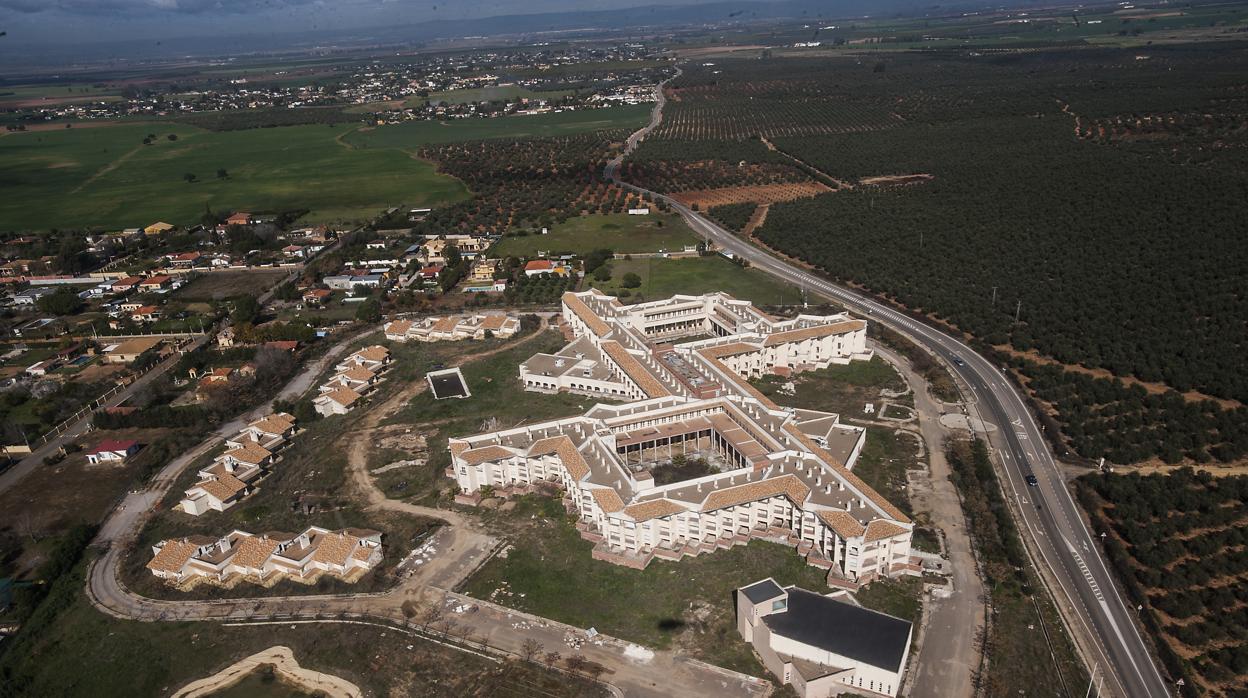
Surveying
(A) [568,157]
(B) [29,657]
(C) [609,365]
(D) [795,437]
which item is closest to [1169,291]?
(D) [795,437]

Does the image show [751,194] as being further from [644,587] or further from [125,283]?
[644,587]

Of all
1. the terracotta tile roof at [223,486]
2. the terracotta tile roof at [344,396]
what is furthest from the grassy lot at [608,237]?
the terracotta tile roof at [223,486]

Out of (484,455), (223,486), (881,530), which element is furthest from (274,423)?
(881,530)

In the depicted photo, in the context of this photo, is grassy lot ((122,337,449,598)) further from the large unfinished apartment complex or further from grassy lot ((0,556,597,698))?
the large unfinished apartment complex

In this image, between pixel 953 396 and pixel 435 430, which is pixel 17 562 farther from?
pixel 953 396

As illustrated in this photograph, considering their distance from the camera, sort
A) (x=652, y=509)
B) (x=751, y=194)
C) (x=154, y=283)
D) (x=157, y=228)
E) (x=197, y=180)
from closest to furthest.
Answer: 1. (x=652, y=509)
2. (x=154, y=283)
3. (x=157, y=228)
4. (x=751, y=194)
5. (x=197, y=180)

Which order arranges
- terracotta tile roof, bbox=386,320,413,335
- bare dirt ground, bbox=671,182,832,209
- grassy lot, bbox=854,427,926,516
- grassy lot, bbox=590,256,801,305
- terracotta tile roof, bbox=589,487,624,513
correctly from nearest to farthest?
terracotta tile roof, bbox=589,487,624,513
grassy lot, bbox=854,427,926,516
terracotta tile roof, bbox=386,320,413,335
grassy lot, bbox=590,256,801,305
bare dirt ground, bbox=671,182,832,209

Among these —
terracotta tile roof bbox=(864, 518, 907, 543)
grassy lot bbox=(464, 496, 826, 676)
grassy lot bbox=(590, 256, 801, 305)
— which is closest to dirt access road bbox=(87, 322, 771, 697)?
grassy lot bbox=(464, 496, 826, 676)
